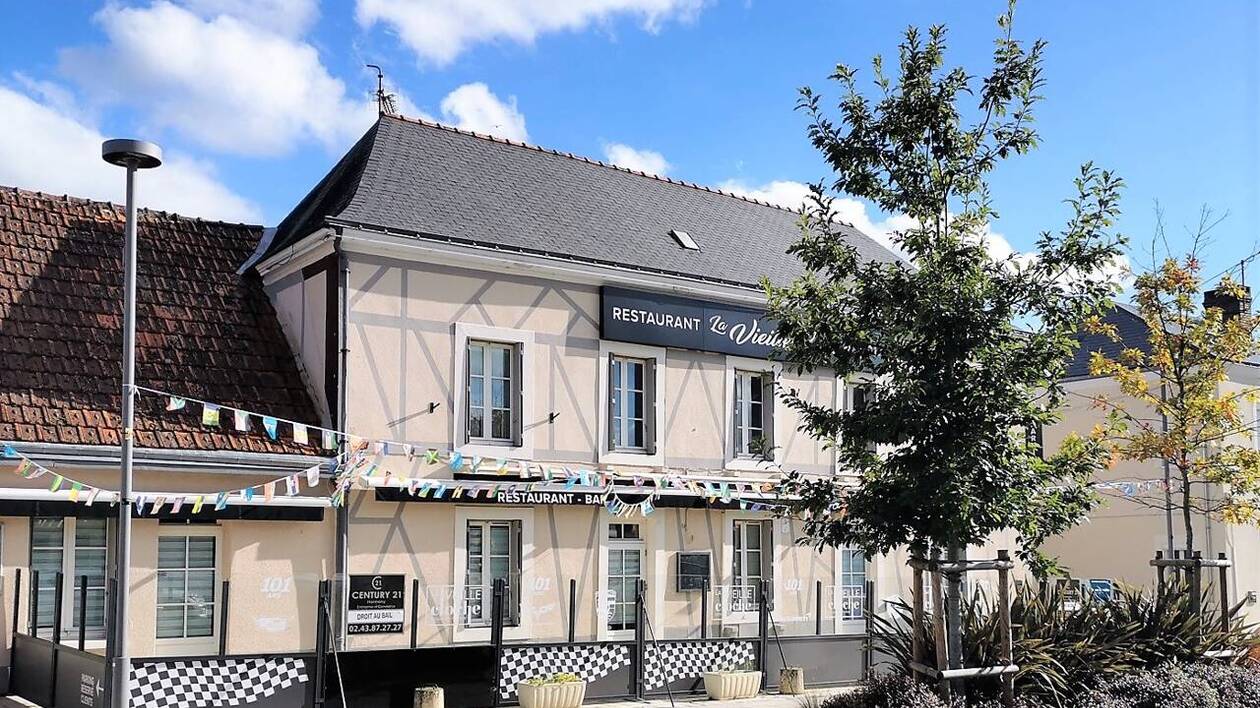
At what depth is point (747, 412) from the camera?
1906 centimetres

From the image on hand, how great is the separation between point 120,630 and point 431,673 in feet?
13.4

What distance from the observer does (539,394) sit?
1678cm

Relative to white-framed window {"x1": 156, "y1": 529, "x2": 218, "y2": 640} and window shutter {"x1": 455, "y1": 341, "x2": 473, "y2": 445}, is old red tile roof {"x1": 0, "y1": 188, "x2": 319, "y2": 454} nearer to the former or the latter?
white-framed window {"x1": 156, "y1": 529, "x2": 218, "y2": 640}

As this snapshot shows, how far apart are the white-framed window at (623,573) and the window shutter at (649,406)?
3.74 feet

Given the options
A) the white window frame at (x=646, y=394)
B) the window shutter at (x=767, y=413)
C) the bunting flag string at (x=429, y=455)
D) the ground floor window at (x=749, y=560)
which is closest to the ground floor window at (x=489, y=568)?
the bunting flag string at (x=429, y=455)

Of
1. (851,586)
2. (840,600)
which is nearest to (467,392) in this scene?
(840,600)

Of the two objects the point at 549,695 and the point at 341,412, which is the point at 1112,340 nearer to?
the point at 549,695

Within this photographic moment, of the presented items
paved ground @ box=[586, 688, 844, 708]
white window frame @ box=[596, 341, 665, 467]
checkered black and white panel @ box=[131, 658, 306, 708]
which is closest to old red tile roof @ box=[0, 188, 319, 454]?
checkered black and white panel @ box=[131, 658, 306, 708]

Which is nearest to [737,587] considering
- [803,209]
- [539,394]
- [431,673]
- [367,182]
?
[539,394]

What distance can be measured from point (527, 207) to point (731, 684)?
707 cm

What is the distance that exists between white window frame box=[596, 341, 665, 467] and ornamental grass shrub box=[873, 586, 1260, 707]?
19.8 feet

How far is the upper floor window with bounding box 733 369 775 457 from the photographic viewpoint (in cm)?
1889

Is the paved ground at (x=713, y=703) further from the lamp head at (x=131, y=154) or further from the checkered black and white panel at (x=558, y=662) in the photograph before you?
the lamp head at (x=131, y=154)

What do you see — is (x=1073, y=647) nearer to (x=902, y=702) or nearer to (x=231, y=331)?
(x=902, y=702)
